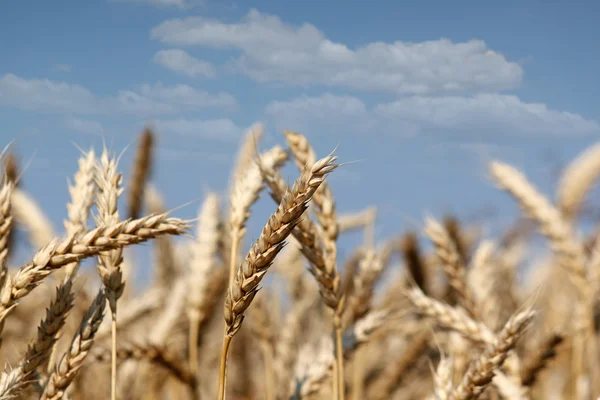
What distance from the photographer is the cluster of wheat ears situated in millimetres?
1561

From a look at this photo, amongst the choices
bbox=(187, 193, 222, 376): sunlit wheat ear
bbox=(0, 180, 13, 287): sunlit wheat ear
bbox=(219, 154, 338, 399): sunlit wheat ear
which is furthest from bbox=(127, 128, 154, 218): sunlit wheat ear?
bbox=(219, 154, 338, 399): sunlit wheat ear

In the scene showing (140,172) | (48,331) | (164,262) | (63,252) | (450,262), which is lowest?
(48,331)

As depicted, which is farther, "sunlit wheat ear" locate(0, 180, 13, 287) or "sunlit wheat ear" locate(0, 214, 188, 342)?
"sunlit wheat ear" locate(0, 180, 13, 287)

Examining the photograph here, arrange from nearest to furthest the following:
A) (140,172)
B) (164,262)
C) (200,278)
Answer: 1. (200,278)
2. (140,172)
3. (164,262)

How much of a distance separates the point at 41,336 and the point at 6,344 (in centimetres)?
291

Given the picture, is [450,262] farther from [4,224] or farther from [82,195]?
[4,224]

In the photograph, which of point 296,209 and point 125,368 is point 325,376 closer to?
point 296,209

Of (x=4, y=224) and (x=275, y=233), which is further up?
(x=4, y=224)

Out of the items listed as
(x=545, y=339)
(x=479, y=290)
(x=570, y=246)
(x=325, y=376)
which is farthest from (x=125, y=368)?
(x=570, y=246)

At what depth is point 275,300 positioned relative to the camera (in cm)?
400

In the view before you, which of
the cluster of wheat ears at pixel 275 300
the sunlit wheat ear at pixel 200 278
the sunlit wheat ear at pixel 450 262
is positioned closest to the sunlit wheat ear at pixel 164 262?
the cluster of wheat ears at pixel 275 300

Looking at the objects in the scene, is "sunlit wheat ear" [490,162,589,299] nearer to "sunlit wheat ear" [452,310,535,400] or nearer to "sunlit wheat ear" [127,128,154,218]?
"sunlit wheat ear" [452,310,535,400]

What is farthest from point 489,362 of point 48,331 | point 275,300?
point 275,300

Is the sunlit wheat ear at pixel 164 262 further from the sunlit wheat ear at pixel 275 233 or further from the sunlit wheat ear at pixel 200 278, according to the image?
the sunlit wheat ear at pixel 275 233
